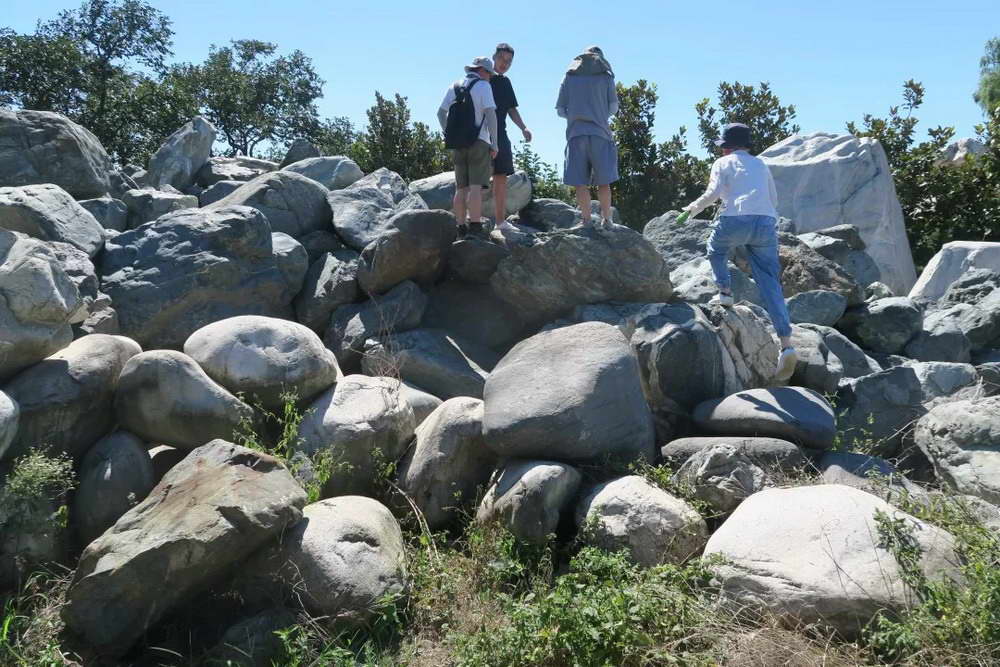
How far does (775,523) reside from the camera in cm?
461

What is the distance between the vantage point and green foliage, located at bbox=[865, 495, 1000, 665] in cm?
384

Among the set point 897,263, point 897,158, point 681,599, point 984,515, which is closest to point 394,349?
point 681,599

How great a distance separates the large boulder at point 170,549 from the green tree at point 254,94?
22185mm

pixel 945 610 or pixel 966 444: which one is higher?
pixel 966 444

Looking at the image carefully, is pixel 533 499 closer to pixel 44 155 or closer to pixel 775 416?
pixel 775 416

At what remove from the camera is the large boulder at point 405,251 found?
24.7ft

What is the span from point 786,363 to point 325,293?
3.73 m

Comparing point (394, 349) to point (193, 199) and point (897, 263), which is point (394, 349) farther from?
point (897, 263)

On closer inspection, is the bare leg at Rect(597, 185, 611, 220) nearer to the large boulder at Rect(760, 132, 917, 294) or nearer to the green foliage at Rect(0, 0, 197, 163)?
the large boulder at Rect(760, 132, 917, 294)

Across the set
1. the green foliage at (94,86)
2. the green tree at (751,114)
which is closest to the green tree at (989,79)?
the green tree at (751,114)

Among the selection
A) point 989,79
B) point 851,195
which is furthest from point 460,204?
point 989,79

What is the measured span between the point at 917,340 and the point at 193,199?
738cm

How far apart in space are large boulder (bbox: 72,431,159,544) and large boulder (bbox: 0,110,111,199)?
4.34 m

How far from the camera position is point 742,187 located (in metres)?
6.61
